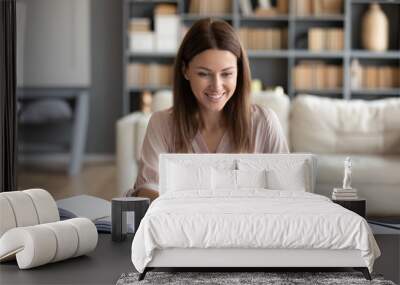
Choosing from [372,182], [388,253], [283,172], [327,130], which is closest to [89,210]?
[283,172]

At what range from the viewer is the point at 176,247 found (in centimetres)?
233

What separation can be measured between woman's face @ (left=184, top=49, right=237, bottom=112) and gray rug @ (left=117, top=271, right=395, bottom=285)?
88cm

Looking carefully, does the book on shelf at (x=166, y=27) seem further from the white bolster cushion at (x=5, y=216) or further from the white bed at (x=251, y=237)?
the white bed at (x=251, y=237)

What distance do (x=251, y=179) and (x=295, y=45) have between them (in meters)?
5.89

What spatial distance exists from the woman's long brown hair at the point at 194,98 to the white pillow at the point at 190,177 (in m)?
0.29

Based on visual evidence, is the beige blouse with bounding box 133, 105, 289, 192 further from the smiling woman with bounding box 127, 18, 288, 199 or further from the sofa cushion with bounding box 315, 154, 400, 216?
the sofa cushion with bounding box 315, 154, 400, 216

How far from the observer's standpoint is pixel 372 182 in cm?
486

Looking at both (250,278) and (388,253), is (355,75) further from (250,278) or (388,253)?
(250,278)

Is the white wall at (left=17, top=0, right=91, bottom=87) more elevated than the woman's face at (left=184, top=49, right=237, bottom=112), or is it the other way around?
the white wall at (left=17, top=0, right=91, bottom=87)

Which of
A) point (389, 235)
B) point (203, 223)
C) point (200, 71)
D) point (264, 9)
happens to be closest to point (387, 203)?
point (389, 235)

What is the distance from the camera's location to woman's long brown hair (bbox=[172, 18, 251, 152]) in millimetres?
3102

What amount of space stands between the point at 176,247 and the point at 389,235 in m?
1.07

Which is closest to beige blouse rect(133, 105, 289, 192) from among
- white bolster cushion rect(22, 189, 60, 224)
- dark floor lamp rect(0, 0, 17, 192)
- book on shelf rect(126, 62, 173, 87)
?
white bolster cushion rect(22, 189, 60, 224)

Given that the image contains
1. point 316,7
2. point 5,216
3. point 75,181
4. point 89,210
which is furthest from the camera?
point 316,7
